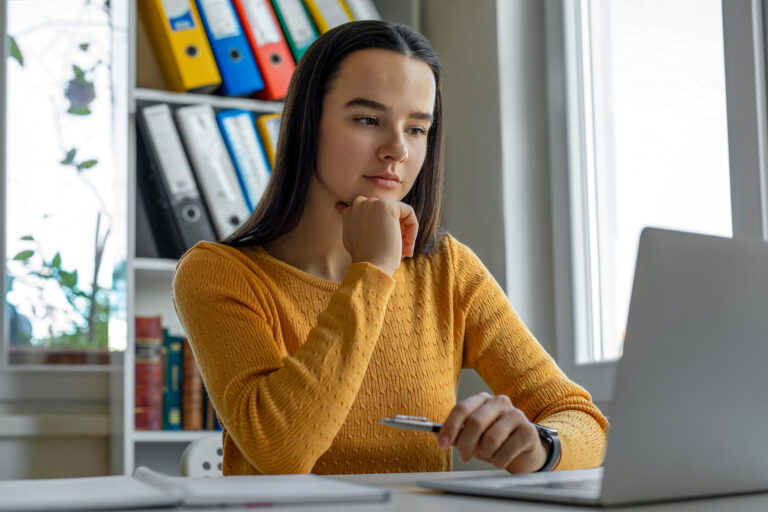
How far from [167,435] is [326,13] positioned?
43.2 inches

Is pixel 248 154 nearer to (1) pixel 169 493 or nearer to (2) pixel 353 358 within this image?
(2) pixel 353 358

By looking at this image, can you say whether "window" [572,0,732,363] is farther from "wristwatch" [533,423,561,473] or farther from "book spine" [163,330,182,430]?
"book spine" [163,330,182,430]

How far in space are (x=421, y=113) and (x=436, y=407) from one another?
1.53ft

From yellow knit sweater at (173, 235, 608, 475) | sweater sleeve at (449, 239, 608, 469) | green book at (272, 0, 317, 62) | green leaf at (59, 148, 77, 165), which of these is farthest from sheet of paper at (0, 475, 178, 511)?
green leaf at (59, 148, 77, 165)

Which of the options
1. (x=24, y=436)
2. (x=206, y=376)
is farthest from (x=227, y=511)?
(x=24, y=436)

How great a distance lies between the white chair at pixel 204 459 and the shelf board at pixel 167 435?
55cm

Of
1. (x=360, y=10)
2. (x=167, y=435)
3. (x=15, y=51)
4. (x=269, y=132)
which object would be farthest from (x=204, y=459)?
(x=15, y=51)

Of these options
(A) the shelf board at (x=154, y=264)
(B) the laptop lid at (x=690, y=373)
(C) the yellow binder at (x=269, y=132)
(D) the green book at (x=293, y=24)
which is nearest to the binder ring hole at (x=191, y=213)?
(A) the shelf board at (x=154, y=264)

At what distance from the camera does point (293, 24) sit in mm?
2197

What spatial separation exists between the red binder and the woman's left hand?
1371mm

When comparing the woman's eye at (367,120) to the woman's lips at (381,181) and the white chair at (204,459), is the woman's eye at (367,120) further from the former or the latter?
the white chair at (204,459)

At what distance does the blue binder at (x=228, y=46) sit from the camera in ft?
6.91

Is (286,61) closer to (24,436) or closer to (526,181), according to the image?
(526,181)

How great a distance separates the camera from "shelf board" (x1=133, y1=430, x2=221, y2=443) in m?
1.96
